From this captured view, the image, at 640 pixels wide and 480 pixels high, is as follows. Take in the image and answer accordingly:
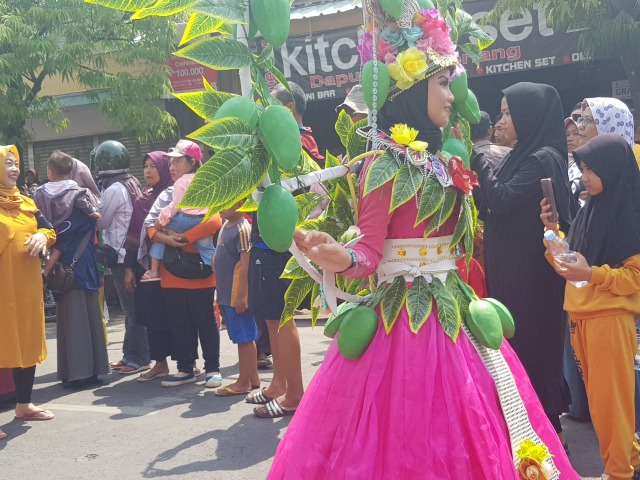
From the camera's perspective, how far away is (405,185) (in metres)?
2.55

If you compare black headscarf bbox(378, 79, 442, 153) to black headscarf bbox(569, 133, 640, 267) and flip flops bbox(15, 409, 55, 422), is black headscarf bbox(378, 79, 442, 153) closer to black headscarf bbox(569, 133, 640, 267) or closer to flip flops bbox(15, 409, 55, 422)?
black headscarf bbox(569, 133, 640, 267)

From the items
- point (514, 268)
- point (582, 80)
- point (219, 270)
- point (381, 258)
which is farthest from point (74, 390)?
point (582, 80)

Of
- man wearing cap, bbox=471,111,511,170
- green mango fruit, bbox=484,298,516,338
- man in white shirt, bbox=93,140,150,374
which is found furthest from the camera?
man in white shirt, bbox=93,140,150,374

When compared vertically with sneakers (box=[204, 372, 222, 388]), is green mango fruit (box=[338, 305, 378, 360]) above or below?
above

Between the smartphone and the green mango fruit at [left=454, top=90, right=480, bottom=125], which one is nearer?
the green mango fruit at [left=454, top=90, right=480, bottom=125]

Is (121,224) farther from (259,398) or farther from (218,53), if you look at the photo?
(218,53)

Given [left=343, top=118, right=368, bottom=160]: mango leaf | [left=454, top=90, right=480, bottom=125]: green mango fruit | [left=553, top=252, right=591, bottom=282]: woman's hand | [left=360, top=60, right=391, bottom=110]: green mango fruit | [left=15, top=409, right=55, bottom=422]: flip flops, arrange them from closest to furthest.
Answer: [left=360, top=60, right=391, bottom=110]: green mango fruit, [left=343, top=118, right=368, bottom=160]: mango leaf, [left=454, top=90, right=480, bottom=125]: green mango fruit, [left=553, top=252, right=591, bottom=282]: woman's hand, [left=15, top=409, right=55, bottom=422]: flip flops

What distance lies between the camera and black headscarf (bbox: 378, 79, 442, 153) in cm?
270

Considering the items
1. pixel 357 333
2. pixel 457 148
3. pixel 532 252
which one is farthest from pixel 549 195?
pixel 357 333

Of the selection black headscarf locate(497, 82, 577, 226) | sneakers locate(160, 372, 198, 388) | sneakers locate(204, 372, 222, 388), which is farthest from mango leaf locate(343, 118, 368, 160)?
sneakers locate(160, 372, 198, 388)

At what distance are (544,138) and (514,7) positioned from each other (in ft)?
20.6

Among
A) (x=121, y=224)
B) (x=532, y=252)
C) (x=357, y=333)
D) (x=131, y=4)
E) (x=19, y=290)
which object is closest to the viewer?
(x=131, y=4)

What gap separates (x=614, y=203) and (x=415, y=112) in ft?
4.26

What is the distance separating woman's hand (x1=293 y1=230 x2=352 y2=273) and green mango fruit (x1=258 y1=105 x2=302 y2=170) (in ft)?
0.95
